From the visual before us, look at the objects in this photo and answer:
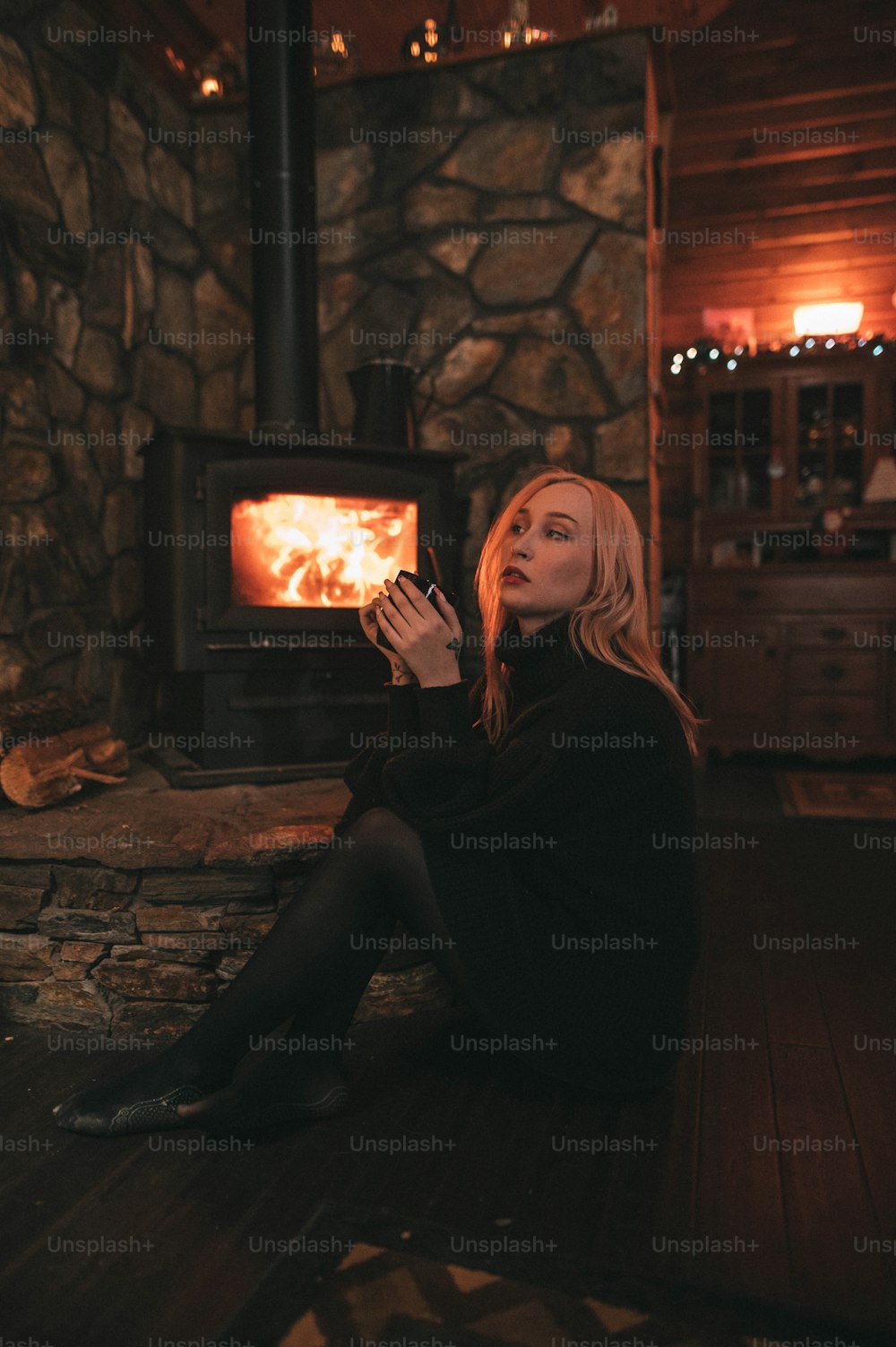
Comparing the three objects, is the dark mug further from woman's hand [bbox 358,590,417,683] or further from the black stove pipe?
the black stove pipe

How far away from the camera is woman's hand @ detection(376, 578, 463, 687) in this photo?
144 cm

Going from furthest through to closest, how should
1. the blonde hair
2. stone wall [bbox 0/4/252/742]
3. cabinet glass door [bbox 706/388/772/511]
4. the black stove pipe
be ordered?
cabinet glass door [bbox 706/388/772/511] < the black stove pipe < stone wall [bbox 0/4/252/742] < the blonde hair

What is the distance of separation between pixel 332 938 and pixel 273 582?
4.28 feet

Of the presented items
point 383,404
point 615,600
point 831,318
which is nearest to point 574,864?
point 615,600

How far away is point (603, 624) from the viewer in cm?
143

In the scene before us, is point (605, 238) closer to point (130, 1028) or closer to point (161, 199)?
point (161, 199)

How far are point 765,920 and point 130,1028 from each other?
157 cm

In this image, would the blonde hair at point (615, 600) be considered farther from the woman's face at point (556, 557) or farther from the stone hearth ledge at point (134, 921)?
the stone hearth ledge at point (134, 921)

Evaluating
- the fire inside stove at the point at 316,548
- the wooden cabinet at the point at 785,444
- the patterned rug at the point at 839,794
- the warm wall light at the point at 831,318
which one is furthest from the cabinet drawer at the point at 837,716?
the fire inside stove at the point at 316,548

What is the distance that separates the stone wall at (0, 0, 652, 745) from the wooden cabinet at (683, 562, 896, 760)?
1659mm

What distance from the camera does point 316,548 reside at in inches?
97.3

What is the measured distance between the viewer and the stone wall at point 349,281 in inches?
105

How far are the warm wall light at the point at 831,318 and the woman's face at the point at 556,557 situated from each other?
405 cm

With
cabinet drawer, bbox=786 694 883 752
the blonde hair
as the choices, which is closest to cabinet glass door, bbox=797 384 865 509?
cabinet drawer, bbox=786 694 883 752
